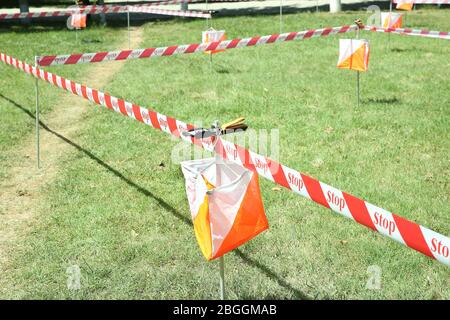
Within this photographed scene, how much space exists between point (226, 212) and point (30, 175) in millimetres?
4412

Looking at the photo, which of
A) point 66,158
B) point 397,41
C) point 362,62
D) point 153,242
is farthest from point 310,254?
point 397,41

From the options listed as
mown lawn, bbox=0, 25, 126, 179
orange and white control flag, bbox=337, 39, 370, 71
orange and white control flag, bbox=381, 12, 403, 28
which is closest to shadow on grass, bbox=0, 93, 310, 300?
mown lawn, bbox=0, 25, 126, 179

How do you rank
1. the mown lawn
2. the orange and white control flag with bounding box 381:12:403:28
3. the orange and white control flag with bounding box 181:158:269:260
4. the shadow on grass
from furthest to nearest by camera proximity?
the orange and white control flag with bounding box 381:12:403:28, the mown lawn, the shadow on grass, the orange and white control flag with bounding box 181:158:269:260

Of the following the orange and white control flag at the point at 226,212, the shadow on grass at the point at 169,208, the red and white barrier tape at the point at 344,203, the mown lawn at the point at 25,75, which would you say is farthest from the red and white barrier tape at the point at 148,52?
the orange and white control flag at the point at 226,212

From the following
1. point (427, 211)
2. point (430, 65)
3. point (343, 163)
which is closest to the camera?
point (427, 211)

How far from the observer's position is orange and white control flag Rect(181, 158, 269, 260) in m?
3.69

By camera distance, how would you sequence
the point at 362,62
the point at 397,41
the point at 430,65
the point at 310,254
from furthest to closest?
1. the point at 397,41
2. the point at 430,65
3. the point at 362,62
4. the point at 310,254

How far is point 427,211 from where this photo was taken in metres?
5.88

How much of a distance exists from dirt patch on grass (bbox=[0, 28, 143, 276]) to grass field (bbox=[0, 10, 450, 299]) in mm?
136

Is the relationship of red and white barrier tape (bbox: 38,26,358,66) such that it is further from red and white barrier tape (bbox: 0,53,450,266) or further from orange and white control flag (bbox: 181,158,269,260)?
orange and white control flag (bbox: 181,158,269,260)

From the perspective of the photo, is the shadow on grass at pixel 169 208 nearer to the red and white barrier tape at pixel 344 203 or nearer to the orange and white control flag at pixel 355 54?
the red and white barrier tape at pixel 344 203

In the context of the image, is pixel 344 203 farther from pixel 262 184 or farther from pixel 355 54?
pixel 355 54
